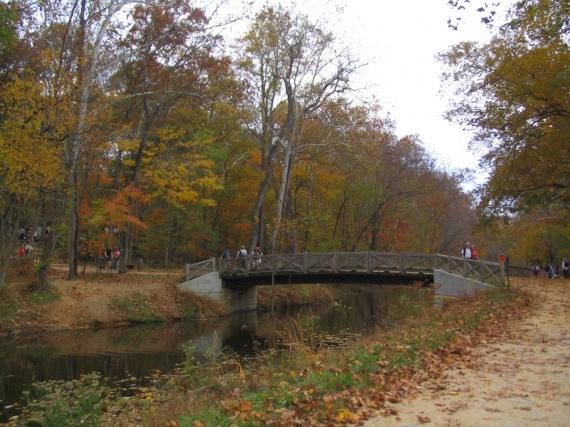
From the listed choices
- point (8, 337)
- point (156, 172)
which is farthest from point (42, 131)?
point (156, 172)

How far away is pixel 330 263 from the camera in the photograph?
2998 centimetres

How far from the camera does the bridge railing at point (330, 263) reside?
28.2 metres

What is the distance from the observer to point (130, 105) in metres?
31.8

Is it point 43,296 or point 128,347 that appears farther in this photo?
point 43,296

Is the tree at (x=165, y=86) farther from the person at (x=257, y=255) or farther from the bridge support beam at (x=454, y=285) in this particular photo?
the bridge support beam at (x=454, y=285)

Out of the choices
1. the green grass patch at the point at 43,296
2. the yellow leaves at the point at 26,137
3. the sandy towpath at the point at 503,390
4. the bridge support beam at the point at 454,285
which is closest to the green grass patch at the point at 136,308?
the green grass patch at the point at 43,296

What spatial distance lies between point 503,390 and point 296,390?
2.67m

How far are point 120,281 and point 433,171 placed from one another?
107ft

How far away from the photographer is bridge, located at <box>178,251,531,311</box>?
2477cm

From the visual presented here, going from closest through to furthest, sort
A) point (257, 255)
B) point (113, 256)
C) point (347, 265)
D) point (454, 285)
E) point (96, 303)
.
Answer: point (454, 285), point (96, 303), point (347, 265), point (257, 255), point (113, 256)

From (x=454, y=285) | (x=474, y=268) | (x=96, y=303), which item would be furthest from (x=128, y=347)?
(x=474, y=268)

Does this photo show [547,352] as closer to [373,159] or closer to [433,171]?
[373,159]

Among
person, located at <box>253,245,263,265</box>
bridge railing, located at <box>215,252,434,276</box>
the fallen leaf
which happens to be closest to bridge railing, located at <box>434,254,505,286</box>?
bridge railing, located at <box>215,252,434,276</box>

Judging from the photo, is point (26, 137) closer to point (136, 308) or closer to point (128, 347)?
point (128, 347)
